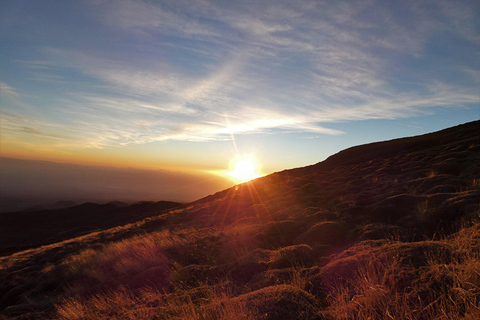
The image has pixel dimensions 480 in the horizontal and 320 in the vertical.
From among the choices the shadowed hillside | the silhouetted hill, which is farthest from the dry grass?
the silhouetted hill

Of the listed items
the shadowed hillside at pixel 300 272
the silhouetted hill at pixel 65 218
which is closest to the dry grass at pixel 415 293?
the shadowed hillside at pixel 300 272

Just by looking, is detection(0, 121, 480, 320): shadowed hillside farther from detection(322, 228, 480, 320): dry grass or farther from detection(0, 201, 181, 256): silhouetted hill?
detection(0, 201, 181, 256): silhouetted hill

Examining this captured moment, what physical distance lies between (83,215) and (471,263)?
76857 millimetres

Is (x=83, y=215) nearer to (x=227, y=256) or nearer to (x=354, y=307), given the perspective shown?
(x=227, y=256)

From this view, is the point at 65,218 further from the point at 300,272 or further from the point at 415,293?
the point at 415,293

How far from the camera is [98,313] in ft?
16.6

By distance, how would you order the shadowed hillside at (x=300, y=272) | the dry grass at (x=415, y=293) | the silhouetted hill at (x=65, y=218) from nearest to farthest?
the dry grass at (x=415, y=293) < the shadowed hillside at (x=300, y=272) < the silhouetted hill at (x=65, y=218)

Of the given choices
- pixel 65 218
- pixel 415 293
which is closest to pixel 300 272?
pixel 415 293

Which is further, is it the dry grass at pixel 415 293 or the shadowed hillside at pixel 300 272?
the shadowed hillside at pixel 300 272

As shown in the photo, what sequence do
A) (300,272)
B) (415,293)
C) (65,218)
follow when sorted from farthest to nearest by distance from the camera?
(65,218) < (300,272) < (415,293)

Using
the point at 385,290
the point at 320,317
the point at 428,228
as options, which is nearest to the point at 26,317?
the point at 320,317

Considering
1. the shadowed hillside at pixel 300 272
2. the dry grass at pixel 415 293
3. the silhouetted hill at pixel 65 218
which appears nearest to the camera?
the dry grass at pixel 415 293

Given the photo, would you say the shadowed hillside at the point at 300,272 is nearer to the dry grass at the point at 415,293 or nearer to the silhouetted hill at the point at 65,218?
the dry grass at the point at 415,293

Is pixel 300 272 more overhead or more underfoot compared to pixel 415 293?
more underfoot
